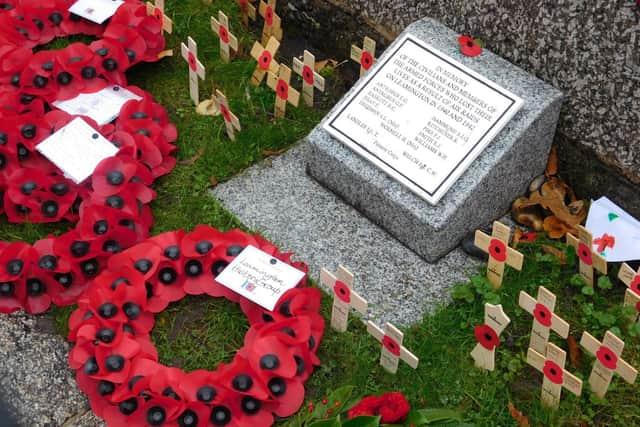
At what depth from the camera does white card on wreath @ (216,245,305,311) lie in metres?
3.28

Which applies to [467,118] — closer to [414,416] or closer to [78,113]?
[414,416]

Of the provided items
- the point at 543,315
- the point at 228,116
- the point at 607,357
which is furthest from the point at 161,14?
the point at 607,357

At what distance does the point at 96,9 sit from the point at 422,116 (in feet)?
6.88

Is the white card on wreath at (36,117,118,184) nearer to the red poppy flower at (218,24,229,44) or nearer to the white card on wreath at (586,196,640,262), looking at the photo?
the red poppy flower at (218,24,229,44)

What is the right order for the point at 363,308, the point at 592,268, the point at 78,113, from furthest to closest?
1. the point at 78,113
2. the point at 592,268
3. the point at 363,308

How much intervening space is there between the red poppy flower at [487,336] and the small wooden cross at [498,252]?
1.13ft

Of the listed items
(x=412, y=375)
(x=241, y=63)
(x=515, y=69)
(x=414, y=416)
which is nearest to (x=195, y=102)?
(x=241, y=63)

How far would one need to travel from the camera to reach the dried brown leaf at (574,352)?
3.19 meters

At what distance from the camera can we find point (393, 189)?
11.7 ft

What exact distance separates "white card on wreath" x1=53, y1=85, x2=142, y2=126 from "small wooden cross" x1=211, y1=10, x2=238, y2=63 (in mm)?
593

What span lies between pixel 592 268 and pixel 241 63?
2209 mm

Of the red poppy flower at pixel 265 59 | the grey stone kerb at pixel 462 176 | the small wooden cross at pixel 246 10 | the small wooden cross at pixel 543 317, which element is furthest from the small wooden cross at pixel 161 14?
the small wooden cross at pixel 543 317

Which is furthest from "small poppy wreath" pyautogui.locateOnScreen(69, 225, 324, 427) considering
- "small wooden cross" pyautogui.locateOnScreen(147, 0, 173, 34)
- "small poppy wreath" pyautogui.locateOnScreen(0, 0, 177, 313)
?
"small wooden cross" pyautogui.locateOnScreen(147, 0, 173, 34)

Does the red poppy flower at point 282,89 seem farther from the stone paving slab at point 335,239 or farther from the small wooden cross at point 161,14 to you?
the small wooden cross at point 161,14
